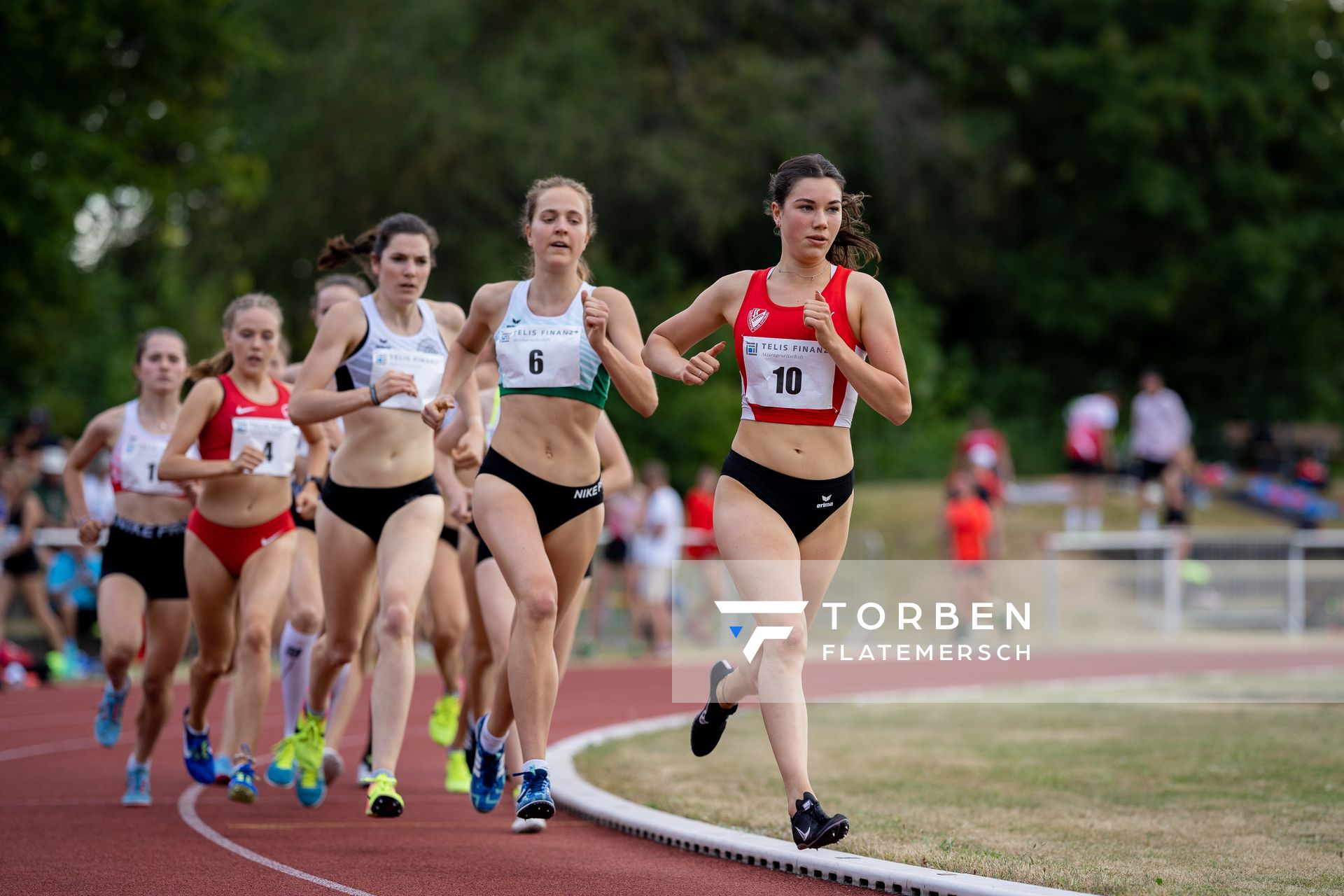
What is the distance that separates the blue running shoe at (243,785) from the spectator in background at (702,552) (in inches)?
463

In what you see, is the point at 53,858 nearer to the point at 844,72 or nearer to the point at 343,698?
the point at 343,698

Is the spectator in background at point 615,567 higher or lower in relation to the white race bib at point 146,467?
lower

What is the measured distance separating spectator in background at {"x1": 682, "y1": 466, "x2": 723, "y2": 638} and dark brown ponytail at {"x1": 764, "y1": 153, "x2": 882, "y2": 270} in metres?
13.1

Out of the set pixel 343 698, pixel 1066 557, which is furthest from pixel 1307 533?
pixel 343 698

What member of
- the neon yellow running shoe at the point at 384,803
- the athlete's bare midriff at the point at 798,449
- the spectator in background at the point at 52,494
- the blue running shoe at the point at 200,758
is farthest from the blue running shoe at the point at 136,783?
the spectator in background at the point at 52,494

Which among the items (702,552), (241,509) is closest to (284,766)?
(241,509)

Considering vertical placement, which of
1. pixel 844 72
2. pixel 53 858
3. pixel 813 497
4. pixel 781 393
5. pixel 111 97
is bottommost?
pixel 53 858

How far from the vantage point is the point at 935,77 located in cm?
3828

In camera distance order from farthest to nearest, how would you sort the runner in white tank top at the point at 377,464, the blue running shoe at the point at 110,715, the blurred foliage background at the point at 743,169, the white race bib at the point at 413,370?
the blurred foliage background at the point at 743,169 < the blue running shoe at the point at 110,715 < the white race bib at the point at 413,370 < the runner in white tank top at the point at 377,464

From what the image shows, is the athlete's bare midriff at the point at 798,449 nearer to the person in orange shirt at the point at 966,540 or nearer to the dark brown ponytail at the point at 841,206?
the dark brown ponytail at the point at 841,206

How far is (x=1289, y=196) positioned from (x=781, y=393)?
3540cm

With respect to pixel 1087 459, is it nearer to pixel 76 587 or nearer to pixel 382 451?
pixel 76 587

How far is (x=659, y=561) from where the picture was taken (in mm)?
20688

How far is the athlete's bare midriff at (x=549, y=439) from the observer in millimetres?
7168
